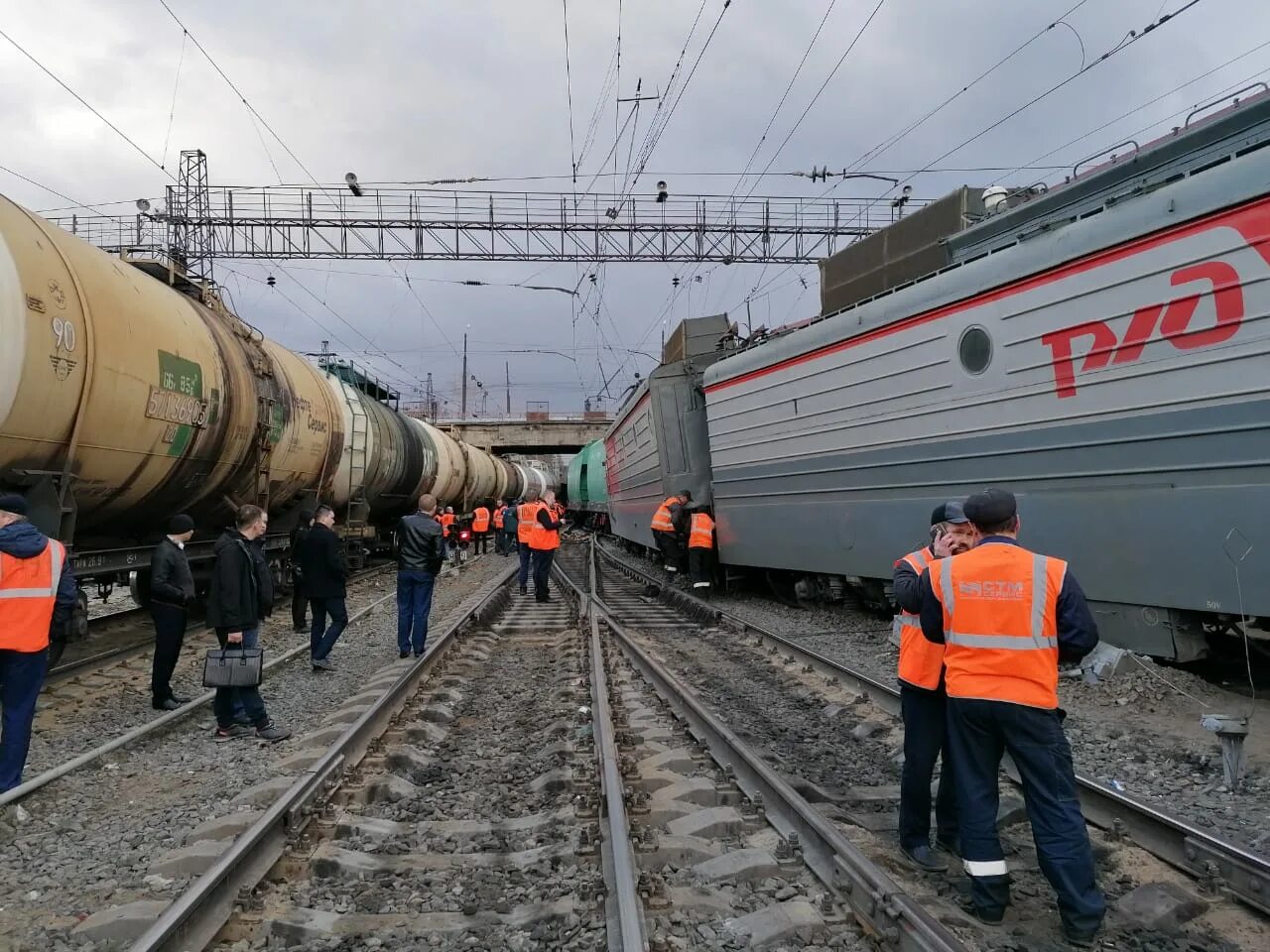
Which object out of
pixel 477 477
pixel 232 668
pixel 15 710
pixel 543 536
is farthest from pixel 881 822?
pixel 477 477

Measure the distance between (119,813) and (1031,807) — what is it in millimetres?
4295

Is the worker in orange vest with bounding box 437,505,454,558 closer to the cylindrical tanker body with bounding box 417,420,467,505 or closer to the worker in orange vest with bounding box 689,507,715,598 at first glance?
the cylindrical tanker body with bounding box 417,420,467,505

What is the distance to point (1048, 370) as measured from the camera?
20.4ft

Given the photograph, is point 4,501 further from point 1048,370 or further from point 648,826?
point 1048,370

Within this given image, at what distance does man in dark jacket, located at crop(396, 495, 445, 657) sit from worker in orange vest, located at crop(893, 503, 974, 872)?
5.31m

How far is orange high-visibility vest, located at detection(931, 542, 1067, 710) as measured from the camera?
2.85 m

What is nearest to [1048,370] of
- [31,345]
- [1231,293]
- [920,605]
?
[1231,293]

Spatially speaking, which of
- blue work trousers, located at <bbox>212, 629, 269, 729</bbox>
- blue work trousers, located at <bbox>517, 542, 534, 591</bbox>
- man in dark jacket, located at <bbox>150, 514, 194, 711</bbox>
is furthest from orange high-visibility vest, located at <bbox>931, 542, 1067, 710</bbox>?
blue work trousers, located at <bbox>517, 542, 534, 591</bbox>

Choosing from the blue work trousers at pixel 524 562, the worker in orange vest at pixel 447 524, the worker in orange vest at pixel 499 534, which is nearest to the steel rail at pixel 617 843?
the blue work trousers at pixel 524 562

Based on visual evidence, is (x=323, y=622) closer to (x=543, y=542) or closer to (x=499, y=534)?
(x=543, y=542)

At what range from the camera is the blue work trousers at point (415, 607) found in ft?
25.6

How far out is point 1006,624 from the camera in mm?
2893

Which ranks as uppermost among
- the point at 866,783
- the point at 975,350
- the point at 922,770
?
the point at 975,350

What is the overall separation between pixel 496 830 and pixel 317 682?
4.02 metres
